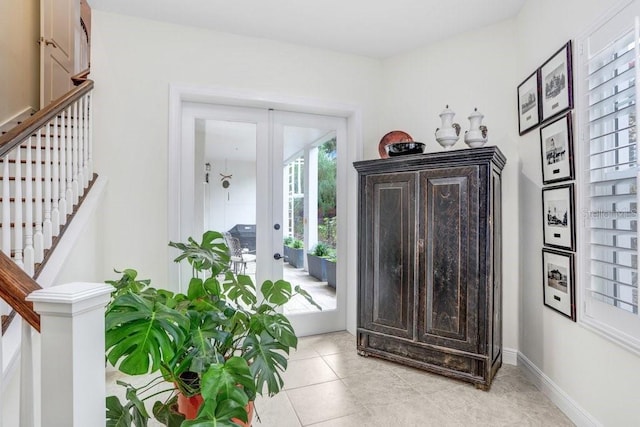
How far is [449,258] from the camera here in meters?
2.32

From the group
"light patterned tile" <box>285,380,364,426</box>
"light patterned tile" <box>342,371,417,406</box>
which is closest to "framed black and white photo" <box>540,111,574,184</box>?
"light patterned tile" <box>342,371,417,406</box>

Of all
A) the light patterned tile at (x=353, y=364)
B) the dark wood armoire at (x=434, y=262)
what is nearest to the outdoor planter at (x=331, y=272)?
the dark wood armoire at (x=434, y=262)

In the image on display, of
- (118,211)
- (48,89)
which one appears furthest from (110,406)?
(48,89)

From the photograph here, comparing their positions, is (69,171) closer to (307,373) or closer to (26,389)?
(26,389)

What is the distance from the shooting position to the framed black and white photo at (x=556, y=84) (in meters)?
1.94

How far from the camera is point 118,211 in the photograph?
256 centimetres

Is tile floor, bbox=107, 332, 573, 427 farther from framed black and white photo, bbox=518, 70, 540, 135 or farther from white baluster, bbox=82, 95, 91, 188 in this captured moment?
framed black and white photo, bbox=518, 70, 540, 135

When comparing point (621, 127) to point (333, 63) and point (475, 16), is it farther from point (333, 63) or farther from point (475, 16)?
point (333, 63)

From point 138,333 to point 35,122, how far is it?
4.78 ft

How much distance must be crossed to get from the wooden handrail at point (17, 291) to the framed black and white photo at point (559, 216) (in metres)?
2.46

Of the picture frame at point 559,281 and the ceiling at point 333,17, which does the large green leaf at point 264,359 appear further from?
the ceiling at point 333,17

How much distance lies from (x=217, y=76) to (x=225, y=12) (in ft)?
1.59

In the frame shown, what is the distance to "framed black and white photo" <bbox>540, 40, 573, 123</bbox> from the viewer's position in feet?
6.36

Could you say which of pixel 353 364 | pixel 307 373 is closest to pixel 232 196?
pixel 307 373
